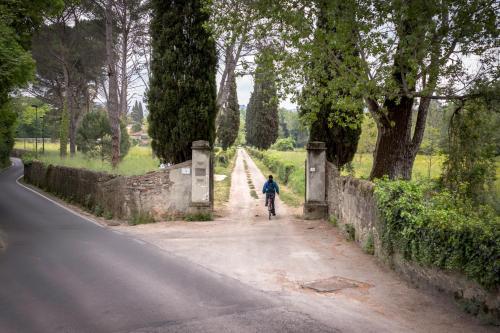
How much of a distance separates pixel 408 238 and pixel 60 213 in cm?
1537

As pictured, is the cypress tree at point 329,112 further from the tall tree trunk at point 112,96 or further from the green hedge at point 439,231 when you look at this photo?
the tall tree trunk at point 112,96

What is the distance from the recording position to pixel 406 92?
39.6 ft

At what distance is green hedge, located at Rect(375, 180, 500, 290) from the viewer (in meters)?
6.00

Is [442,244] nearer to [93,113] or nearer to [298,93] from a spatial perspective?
[298,93]

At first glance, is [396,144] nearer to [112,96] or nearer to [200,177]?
[200,177]

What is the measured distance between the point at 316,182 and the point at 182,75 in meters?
6.80

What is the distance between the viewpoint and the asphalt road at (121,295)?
627cm

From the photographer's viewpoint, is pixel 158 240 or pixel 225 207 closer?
pixel 158 240

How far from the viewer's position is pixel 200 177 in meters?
15.8

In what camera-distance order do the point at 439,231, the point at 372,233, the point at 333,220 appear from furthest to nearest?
1. the point at 333,220
2. the point at 372,233
3. the point at 439,231

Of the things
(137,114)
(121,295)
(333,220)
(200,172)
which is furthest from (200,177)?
(137,114)

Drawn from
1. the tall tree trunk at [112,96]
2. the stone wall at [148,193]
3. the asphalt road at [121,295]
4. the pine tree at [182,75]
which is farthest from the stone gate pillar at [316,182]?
the tall tree trunk at [112,96]

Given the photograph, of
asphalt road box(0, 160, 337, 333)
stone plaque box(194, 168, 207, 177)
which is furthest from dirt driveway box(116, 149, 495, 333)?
stone plaque box(194, 168, 207, 177)

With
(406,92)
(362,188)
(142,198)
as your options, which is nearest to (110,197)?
(142,198)
